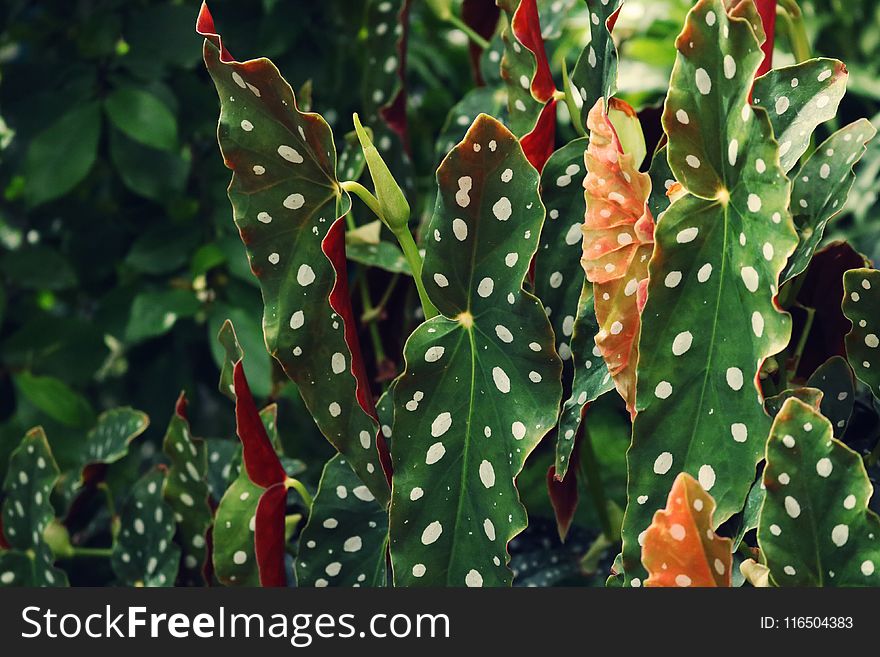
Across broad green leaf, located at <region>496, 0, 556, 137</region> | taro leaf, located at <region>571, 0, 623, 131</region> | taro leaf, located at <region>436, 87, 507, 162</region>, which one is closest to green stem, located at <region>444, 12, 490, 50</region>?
taro leaf, located at <region>436, 87, 507, 162</region>

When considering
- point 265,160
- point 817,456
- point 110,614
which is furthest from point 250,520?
point 817,456

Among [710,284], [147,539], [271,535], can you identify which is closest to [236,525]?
[271,535]

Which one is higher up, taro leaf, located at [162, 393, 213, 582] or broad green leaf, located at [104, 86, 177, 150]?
broad green leaf, located at [104, 86, 177, 150]

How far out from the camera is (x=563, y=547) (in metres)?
0.87

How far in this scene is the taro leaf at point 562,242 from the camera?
0.65m

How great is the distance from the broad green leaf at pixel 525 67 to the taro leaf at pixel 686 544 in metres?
0.33

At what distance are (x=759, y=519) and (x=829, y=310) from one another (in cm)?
24

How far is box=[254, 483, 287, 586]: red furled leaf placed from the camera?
0.67 metres

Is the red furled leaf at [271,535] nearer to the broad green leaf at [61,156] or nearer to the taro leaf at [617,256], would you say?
the taro leaf at [617,256]

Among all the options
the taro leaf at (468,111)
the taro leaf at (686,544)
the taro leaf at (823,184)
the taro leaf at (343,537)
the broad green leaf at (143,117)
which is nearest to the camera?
the taro leaf at (686,544)

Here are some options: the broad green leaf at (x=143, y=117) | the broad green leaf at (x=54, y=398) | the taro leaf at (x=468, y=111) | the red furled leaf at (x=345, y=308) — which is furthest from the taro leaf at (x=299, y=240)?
the broad green leaf at (x=54, y=398)

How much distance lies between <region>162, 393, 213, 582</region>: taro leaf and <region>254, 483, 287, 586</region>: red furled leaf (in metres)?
0.16

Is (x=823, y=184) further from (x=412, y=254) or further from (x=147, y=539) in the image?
(x=147, y=539)

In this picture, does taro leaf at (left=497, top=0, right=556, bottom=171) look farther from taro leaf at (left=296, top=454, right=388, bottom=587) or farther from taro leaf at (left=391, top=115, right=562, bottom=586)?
taro leaf at (left=296, top=454, right=388, bottom=587)
